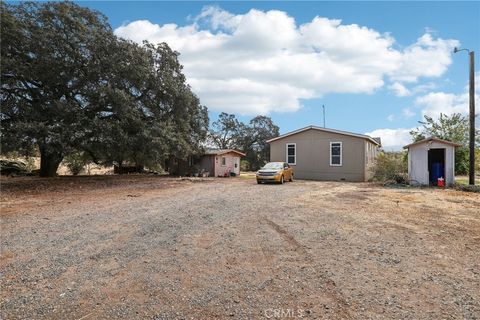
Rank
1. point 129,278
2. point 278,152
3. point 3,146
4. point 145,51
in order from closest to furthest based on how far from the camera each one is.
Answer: point 129,278 → point 3,146 → point 145,51 → point 278,152

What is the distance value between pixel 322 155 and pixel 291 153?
2.42m

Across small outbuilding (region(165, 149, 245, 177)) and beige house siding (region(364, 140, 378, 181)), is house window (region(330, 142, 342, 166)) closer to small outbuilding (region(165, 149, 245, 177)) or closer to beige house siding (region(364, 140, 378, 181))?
beige house siding (region(364, 140, 378, 181))

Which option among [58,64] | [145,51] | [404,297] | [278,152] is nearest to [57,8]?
[58,64]

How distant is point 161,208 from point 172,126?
10950 millimetres

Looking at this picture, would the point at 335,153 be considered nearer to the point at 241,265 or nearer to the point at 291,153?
the point at 291,153

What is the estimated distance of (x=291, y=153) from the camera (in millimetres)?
24219

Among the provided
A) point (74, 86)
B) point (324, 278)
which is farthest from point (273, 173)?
point (324, 278)

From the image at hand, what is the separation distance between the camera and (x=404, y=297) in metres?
3.58

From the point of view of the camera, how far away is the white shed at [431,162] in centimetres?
1633

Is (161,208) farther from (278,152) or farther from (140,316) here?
(278,152)

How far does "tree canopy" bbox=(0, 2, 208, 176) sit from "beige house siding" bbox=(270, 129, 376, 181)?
8878mm

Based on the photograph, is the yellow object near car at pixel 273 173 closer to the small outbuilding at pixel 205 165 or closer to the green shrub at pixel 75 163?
the small outbuilding at pixel 205 165

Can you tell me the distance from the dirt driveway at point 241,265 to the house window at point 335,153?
45.3 feet

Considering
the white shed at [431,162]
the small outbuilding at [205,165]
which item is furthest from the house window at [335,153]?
the small outbuilding at [205,165]
